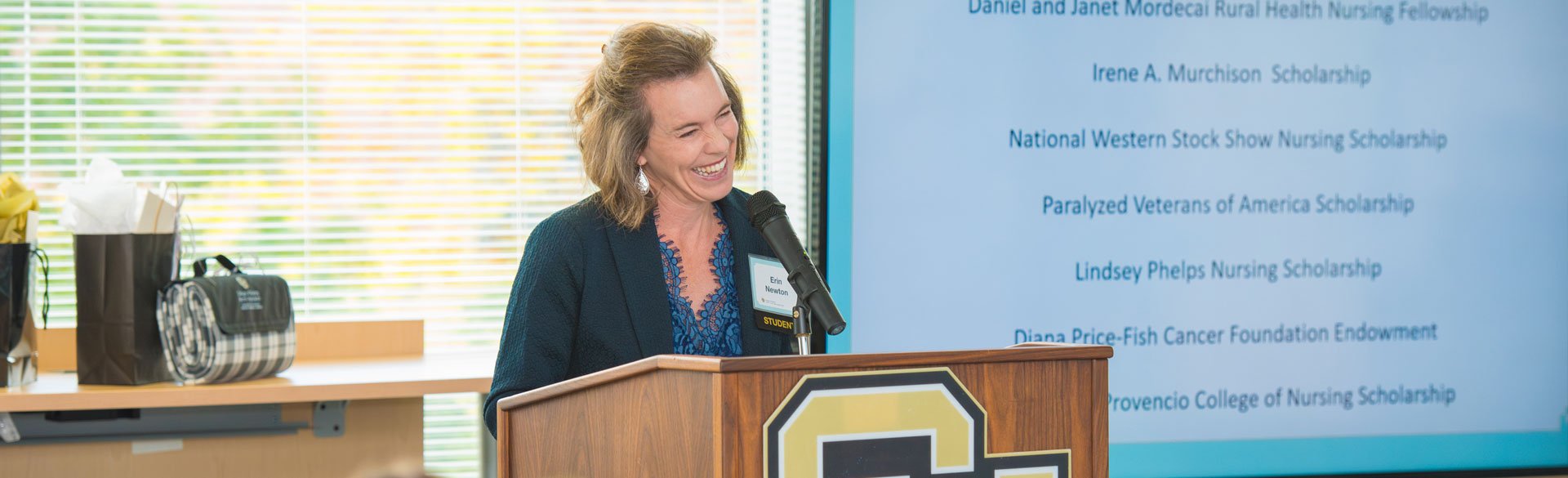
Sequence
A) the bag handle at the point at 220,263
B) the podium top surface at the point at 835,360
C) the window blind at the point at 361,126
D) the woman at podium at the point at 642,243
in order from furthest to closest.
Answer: the window blind at the point at 361,126 < the bag handle at the point at 220,263 < the woman at podium at the point at 642,243 < the podium top surface at the point at 835,360

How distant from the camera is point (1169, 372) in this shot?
3346 millimetres

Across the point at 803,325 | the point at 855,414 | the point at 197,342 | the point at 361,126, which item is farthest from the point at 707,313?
the point at 361,126

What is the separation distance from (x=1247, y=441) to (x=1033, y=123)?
3.45 feet

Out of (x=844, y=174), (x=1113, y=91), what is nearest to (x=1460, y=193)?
(x=1113, y=91)

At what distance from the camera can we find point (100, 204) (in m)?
2.51

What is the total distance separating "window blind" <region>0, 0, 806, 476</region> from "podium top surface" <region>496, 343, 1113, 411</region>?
2147 millimetres

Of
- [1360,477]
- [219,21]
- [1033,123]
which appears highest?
[219,21]

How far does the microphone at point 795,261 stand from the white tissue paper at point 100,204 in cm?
161

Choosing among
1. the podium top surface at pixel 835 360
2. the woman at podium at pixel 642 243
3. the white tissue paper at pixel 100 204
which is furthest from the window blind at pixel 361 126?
the podium top surface at pixel 835 360

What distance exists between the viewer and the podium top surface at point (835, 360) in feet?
3.80

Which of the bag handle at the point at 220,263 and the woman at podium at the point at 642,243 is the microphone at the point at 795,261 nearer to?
the woman at podium at the point at 642,243

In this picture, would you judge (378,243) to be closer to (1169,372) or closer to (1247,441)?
(1169,372)

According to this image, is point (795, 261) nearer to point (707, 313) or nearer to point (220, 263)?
point (707, 313)

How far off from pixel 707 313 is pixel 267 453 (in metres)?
1.43
